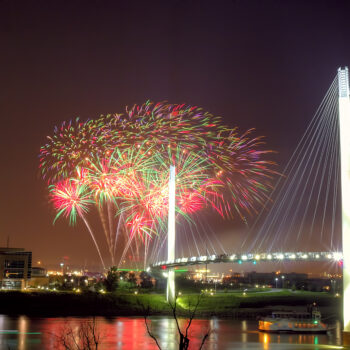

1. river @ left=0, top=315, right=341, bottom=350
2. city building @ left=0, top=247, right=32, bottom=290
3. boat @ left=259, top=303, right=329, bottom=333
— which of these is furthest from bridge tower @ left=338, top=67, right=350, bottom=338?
city building @ left=0, top=247, right=32, bottom=290

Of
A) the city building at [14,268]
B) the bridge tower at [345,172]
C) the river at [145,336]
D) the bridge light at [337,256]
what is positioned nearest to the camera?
the bridge tower at [345,172]

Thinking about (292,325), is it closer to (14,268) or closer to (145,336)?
(145,336)

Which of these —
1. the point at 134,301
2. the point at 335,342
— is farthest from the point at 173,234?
the point at 335,342

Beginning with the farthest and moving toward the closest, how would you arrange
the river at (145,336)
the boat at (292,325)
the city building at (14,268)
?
the city building at (14,268), the boat at (292,325), the river at (145,336)

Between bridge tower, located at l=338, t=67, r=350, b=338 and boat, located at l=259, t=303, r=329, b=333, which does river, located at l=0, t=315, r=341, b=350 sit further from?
bridge tower, located at l=338, t=67, r=350, b=338

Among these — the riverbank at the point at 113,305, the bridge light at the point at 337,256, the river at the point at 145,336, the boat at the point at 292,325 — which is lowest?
the river at the point at 145,336

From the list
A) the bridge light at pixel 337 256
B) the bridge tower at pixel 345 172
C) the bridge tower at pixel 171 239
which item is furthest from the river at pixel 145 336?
the bridge tower at pixel 345 172

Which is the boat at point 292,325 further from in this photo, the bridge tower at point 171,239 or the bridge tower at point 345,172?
the bridge tower at point 345,172

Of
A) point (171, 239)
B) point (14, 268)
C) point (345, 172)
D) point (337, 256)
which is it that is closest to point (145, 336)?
point (337, 256)
